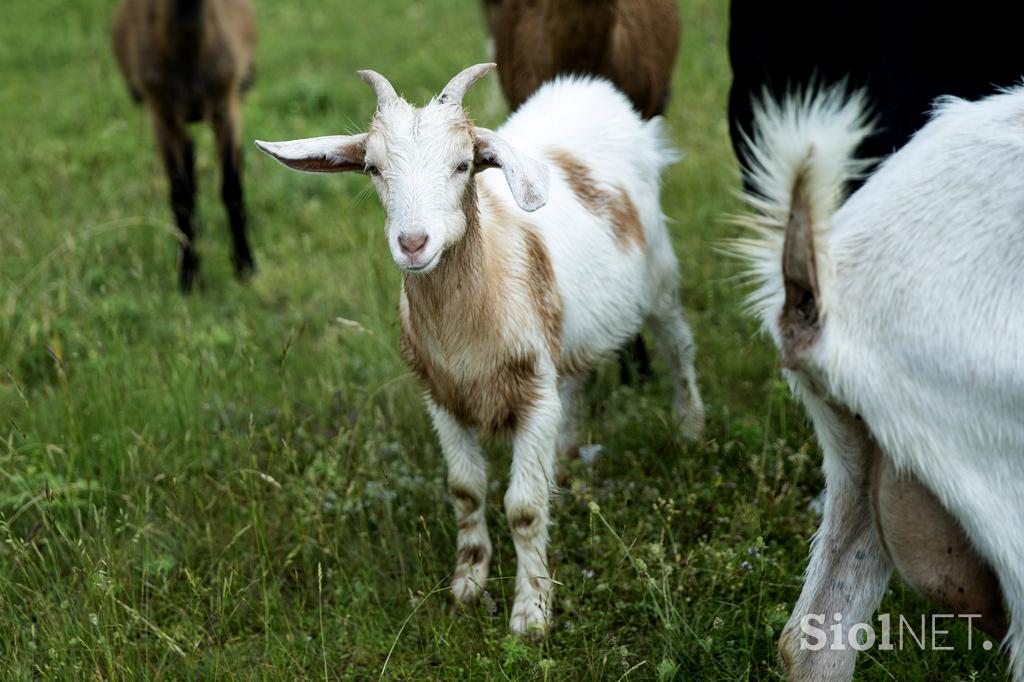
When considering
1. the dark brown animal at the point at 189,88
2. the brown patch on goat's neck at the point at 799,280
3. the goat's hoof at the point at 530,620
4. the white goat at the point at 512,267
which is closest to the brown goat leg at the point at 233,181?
the dark brown animal at the point at 189,88

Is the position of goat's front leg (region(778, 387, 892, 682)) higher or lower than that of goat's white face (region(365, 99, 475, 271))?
lower

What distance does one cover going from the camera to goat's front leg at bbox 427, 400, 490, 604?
3322 mm

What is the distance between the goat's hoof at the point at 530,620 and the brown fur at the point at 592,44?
227cm

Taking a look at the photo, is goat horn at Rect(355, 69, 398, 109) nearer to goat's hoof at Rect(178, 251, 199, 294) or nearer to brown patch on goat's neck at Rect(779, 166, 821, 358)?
brown patch on goat's neck at Rect(779, 166, 821, 358)

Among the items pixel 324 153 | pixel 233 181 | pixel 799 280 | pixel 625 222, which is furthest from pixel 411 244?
pixel 233 181

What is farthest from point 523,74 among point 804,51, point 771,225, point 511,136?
point 771,225

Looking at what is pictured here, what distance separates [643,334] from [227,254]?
102 inches

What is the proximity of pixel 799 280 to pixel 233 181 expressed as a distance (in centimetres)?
467

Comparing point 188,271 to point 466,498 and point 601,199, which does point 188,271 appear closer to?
point 601,199

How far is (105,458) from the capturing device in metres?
3.87

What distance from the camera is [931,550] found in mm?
2125

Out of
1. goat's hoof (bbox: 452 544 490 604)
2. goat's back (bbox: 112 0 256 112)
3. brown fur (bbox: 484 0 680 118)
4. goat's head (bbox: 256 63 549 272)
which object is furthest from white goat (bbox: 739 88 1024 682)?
goat's back (bbox: 112 0 256 112)

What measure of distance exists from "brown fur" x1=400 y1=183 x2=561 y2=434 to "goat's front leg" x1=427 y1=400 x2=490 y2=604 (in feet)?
0.18

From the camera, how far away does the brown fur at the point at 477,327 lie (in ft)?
10.3
